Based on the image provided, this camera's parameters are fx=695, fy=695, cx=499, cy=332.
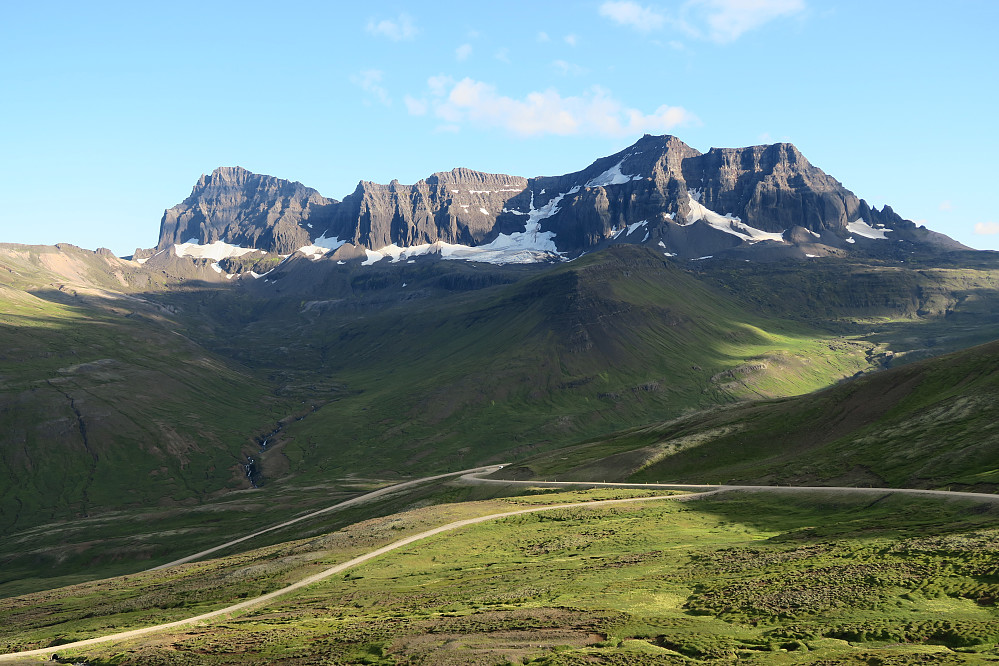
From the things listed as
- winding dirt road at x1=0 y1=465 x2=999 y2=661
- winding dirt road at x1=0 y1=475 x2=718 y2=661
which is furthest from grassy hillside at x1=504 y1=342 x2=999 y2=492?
winding dirt road at x1=0 y1=475 x2=718 y2=661

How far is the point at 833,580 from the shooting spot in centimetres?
5809

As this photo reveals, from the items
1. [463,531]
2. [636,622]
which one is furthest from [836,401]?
[636,622]

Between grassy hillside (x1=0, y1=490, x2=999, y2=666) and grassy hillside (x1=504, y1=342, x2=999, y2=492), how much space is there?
17592mm

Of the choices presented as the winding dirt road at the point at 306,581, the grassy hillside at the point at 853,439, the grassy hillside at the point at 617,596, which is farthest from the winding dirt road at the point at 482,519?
the grassy hillside at the point at 853,439

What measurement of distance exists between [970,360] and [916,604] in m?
111

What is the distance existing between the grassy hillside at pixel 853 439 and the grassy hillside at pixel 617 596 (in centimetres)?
1759

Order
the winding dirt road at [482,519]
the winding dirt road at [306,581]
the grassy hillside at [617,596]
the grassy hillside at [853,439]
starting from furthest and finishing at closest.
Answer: the grassy hillside at [853,439], the winding dirt road at [482,519], the winding dirt road at [306,581], the grassy hillside at [617,596]

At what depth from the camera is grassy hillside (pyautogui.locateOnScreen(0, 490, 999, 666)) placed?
1857 inches

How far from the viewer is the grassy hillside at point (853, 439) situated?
105 m

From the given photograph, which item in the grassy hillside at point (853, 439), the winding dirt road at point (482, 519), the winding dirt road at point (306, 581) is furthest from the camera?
the grassy hillside at point (853, 439)

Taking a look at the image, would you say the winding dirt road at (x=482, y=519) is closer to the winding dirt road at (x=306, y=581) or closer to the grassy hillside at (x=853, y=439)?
the winding dirt road at (x=306, y=581)

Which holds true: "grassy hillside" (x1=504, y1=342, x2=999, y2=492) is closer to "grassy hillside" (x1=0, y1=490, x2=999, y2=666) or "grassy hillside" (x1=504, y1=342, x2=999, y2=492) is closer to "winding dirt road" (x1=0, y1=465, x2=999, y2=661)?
"winding dirt road" (x1=0, y1=465, x2=999, y2=661)

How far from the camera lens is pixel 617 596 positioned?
2404 inches

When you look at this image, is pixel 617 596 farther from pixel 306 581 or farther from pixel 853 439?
pixel 853 439
